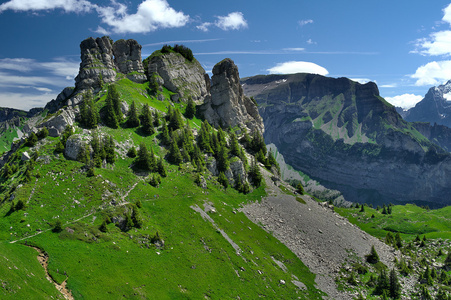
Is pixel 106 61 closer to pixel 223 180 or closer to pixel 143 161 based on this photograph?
pixel 143 161

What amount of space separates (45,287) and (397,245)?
449 ft

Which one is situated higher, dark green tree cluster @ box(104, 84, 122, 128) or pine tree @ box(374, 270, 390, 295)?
dark green tree cluster @ box(104, 84, 122, 128)

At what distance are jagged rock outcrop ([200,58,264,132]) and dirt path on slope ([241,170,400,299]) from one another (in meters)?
65.5

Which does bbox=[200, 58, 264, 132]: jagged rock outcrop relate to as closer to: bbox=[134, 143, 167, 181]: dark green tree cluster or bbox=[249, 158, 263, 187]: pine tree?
bbox=[249, 158, 263, 187]: pine tree

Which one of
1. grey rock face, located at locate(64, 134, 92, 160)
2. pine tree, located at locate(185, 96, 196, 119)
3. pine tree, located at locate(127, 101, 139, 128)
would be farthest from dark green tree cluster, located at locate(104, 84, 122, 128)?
pine tree, located at locate(185, 96, 196, 119)

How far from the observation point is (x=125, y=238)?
6166 centimetres

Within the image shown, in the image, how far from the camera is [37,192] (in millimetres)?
65250

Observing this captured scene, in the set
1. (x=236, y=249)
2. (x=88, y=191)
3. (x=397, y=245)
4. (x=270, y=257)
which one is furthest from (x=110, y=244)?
(x=397, y=245)

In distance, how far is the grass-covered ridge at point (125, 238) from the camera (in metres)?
46.1

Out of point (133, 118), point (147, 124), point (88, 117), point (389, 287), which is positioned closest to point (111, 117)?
point (88, 117)

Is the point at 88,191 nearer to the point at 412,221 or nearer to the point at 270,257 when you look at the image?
the point at 270,257

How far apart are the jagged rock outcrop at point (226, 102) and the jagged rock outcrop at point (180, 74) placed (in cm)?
1340

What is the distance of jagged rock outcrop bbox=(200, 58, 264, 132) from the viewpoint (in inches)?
6590

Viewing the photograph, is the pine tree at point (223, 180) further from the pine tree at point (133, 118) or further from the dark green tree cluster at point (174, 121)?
the pine tree at point (133, 118)
